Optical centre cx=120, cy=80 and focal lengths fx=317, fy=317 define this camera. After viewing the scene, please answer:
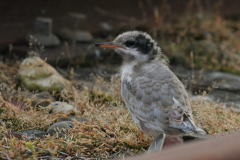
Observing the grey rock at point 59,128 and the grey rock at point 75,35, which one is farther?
the grey rock at point 75,35

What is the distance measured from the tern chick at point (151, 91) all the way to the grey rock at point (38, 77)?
4.43 feet

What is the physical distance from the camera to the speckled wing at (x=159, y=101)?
318 cm

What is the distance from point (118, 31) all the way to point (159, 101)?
549cm

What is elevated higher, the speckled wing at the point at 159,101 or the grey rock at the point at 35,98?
the speckled wing at the point at 159,101

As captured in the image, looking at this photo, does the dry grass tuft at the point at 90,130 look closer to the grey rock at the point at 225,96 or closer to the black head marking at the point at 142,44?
the grey rock at the point at 225,96

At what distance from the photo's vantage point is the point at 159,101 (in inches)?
130

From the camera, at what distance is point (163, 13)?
9.09 metres

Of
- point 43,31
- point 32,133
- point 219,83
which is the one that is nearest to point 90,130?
point 32,133

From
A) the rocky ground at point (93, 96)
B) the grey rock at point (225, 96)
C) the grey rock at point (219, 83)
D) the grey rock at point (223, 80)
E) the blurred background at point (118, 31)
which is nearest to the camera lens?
the rocky ground at point (93, 96)

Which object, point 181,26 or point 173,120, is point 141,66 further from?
point 181,26

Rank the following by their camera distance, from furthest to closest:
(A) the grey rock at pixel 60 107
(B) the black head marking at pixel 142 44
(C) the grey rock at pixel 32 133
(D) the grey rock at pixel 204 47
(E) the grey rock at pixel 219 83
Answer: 1. (D) the grey rock at pixel 204 47
2. (E) the grey rock at pixel 219 83
3. (A) the grey rock at pixel 60 107
4. (B) the black head marking at pixel 142 44
5. (C) the grey rock at pixel 32 133

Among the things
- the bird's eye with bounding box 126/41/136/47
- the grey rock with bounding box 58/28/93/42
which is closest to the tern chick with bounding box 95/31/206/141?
the bird's eye with bounding box 126/41/136/47

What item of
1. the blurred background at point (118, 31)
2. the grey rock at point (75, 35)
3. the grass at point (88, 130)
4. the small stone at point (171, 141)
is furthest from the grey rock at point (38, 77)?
the grey rock at point (75, 35)

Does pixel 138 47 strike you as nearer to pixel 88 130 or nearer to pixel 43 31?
pixel 88 130
